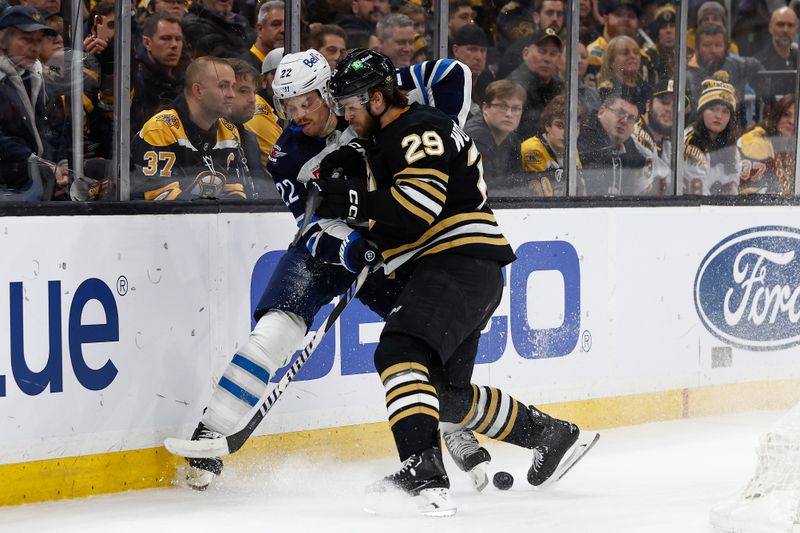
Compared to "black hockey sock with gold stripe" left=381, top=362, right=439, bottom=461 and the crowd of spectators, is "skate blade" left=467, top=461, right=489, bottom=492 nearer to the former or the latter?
"black hockey sock with gold stripe" left=381, top=362, right=439, bottom=461

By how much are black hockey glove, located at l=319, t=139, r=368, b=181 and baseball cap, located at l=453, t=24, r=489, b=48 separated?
4.31 feet

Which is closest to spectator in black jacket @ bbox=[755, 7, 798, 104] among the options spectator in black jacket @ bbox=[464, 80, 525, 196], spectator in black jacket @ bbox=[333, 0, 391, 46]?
spectator in black jacket @ bbox=[464, 80, 525, 196]

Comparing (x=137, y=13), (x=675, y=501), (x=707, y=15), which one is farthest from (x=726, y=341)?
(x=137, y=13)

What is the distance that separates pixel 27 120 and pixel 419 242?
1.16 m

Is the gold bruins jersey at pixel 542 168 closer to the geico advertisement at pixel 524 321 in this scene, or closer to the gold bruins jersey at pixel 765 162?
the geico advertisement at pixel 524 321

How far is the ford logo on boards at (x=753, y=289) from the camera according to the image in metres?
5.36

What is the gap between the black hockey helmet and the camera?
3.38 metres

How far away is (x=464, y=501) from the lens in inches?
146

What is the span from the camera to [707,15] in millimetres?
5531

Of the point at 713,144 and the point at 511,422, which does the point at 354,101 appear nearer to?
the point at 511,422

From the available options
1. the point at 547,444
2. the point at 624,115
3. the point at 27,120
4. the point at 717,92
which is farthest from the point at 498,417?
the point at 717,92

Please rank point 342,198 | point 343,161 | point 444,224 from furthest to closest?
point 343,161 < point 444,224 < point 342,198

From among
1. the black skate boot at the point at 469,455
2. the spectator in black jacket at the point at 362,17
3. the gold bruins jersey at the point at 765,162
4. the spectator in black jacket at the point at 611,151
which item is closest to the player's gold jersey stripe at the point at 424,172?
the black skate boot at the point at 469,455

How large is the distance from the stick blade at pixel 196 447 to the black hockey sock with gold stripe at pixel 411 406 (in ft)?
2.07
